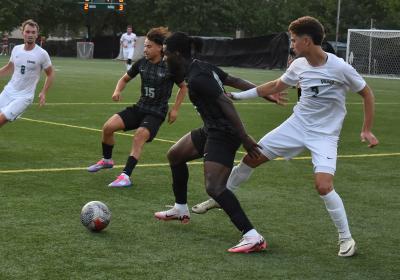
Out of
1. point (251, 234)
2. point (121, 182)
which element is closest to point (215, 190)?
point (251, 234)

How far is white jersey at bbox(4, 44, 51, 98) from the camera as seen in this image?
1241 cm

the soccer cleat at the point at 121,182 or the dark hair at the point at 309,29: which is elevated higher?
the dark hair at the point at 309,29

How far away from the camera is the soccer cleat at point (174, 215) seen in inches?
314

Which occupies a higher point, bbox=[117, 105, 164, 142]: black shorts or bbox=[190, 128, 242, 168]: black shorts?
bbox=[190, 128, 242, 168]: black shorts

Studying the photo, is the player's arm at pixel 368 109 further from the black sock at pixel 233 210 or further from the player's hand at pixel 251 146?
the black sock at pixel 233 210

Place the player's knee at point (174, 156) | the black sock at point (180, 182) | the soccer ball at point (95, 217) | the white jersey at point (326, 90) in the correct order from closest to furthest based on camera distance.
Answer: the white jersey at point (326, 90) → the soccer ball at point (95, 217) → the player's knee at point (174, 156) → the black sock at point (180, 182)

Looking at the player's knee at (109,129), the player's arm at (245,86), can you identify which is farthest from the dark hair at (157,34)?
the player's arm at (245,86)

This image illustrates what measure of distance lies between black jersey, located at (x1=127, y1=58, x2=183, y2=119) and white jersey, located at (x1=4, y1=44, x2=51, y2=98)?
2378 millimetres

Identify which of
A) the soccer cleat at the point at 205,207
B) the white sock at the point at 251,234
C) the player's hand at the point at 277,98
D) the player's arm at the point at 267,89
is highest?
the player's arm at the point at 267,89

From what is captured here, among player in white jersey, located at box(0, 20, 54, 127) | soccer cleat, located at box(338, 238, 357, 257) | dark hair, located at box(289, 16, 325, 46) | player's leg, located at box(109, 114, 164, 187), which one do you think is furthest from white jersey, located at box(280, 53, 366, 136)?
player in white jersey, located at box(0, 20, 54, 127)

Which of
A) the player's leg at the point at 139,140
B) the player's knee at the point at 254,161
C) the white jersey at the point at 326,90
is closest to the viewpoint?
the white jersey at the point at 326,90

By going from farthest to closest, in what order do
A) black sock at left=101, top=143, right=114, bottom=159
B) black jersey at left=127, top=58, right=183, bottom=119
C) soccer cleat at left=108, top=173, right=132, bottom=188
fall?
1. black sock at left=101, top=143, right=114, bottom=159
2. black jersey at left=127, top=58, right=183, bottom=119
3. soccer cleat at left=108, top=173, right=132, bottom=188

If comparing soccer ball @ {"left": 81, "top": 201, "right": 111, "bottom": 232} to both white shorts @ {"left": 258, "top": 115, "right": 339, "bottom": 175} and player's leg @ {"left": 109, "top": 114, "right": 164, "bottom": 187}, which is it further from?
player's leg @ {"left": 109, "top": 114, "right": 164, "bottom": 187}

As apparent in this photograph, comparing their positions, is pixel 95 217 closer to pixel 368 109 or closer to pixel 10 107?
pixel 368 109
